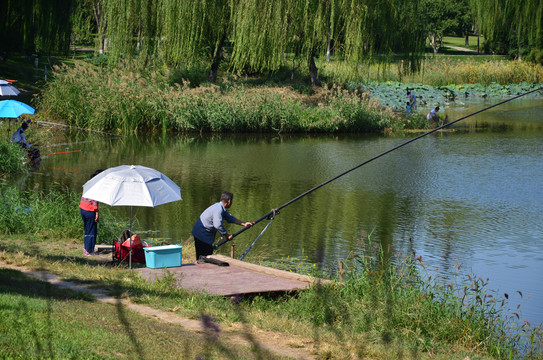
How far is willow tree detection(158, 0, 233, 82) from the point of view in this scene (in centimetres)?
3403

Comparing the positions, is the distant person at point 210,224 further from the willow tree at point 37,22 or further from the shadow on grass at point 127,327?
the willow tree at point 37,22

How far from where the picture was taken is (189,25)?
112ft

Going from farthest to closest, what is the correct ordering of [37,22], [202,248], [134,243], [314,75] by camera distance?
[314,75]
[37,22]
[202,248]
[134,243]

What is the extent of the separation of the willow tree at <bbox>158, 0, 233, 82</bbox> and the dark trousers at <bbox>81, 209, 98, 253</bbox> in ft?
73.0

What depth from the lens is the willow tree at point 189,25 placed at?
34031mm

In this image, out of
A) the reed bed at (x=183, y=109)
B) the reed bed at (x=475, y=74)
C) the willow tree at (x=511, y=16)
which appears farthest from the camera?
the reed bed at (x=475, y=74)

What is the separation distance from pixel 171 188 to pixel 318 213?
19.7 feet

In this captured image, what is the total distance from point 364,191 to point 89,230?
944 centimetres

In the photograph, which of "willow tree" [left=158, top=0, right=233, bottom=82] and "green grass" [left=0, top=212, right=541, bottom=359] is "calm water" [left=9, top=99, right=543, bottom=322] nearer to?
"green grass" [left=0, top=212, right=541, bottom=359]

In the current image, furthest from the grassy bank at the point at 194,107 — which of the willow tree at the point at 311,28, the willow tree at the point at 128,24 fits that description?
the willow tree at the point at 128,24

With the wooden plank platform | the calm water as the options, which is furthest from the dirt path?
the calm water

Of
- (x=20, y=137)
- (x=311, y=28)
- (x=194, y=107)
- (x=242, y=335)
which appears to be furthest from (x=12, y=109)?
(x=242, y=335)

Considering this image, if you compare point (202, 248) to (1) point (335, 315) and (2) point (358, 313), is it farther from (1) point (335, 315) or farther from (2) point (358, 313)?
(2) point (358, 313)

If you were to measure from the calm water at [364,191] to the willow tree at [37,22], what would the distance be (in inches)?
155
